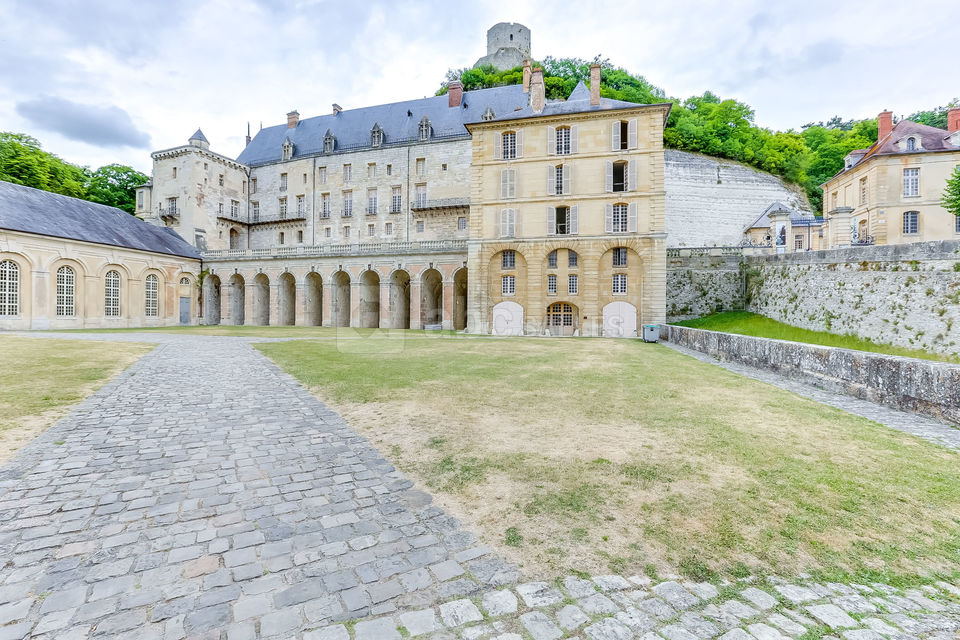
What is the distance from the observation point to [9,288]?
88.2ft

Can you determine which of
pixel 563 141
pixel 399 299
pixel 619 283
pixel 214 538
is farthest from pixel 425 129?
pixel 214 538

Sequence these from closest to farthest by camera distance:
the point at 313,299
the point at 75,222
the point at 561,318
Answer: the point at 561,318 < the point at 75,222 < the point at 313,299

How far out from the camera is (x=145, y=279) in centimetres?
3400

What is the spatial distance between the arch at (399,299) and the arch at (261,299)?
40.5 ft

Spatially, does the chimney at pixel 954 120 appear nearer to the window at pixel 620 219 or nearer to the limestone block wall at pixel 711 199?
the limestone block wall at pixel 711 199

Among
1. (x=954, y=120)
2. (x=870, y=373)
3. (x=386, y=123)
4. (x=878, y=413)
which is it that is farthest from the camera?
(x=386, y=123)

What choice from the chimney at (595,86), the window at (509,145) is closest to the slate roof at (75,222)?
the window at (509,145)

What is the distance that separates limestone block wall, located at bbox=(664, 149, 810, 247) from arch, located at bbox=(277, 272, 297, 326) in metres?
35.0

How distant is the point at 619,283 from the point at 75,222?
38159 mm

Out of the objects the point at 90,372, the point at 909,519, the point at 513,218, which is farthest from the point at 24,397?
the point at 513,218

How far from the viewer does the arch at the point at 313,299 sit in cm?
3641

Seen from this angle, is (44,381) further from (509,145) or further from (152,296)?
(152,296)

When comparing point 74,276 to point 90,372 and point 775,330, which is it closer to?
point 90,372

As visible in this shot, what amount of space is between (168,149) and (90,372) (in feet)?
131
